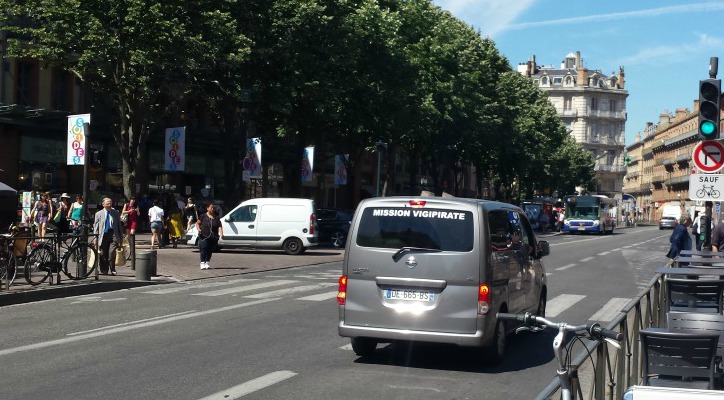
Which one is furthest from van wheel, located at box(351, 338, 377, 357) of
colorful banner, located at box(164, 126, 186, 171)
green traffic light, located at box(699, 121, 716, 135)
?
colorful banner, located at box(164, 126, 186, 171)

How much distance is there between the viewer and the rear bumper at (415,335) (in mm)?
10398

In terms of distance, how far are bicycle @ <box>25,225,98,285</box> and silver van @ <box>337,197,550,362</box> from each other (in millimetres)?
9630

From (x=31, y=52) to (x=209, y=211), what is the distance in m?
9.58

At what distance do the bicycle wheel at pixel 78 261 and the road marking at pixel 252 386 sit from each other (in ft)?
35.1

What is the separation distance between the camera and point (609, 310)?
17406 mm

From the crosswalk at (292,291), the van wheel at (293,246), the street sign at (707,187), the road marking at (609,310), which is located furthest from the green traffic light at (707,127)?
the van wheel at (293,246)

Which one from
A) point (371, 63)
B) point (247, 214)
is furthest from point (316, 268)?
point (371, 63)

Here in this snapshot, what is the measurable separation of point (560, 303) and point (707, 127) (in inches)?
214

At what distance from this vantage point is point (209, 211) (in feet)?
82.7

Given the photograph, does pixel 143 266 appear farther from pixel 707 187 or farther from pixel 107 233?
pixel 707 187

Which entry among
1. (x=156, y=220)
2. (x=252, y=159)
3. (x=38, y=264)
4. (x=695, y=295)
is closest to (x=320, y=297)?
(x=38, y=264)

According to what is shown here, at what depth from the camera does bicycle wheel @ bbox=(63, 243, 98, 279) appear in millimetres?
19656

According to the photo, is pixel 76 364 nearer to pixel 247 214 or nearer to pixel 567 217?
pixel 247 214

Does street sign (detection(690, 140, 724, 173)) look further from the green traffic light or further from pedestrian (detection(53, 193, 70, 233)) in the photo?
pedestrian (detection(53, 193, 70, 233))
